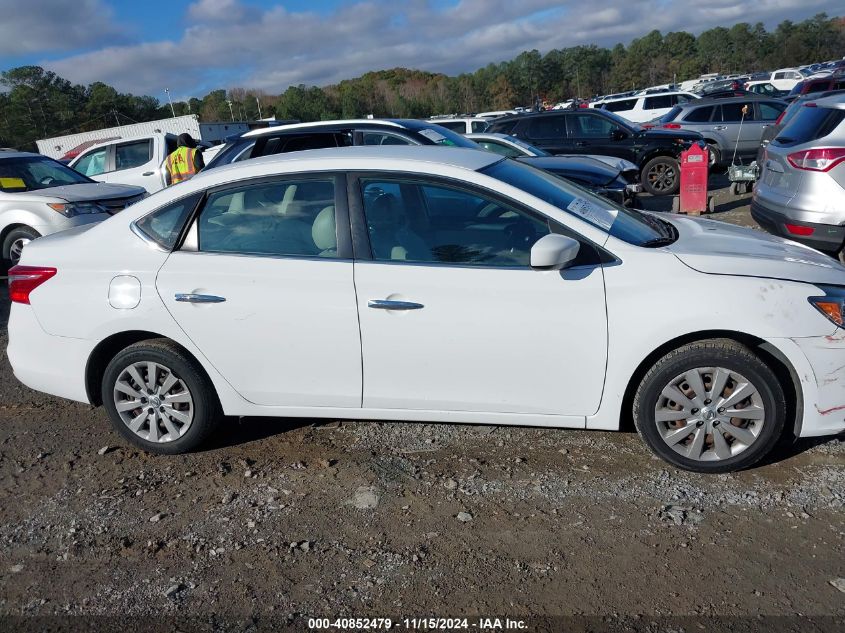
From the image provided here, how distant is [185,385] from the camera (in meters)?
4.23

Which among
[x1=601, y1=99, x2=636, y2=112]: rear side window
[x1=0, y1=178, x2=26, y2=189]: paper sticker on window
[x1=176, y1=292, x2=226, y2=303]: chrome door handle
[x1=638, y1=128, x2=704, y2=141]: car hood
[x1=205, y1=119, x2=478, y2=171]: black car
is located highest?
[x1=205, y1=119, x2=478, y2=171]: black car

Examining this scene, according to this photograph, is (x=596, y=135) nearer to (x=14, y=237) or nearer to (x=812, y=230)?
(x=812, y=230)

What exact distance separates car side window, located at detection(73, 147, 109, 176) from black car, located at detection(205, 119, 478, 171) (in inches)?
214

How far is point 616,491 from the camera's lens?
3.74m

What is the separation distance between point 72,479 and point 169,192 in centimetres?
175

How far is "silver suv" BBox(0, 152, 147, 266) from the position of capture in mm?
9297

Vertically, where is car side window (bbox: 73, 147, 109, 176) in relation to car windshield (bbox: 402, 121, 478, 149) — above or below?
below

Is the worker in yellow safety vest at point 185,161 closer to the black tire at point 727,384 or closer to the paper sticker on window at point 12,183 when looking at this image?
the paper sticker on window at point 12,183

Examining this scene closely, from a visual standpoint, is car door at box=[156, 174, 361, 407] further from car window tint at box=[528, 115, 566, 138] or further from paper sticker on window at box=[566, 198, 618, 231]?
car window tint at box=[528, 115, 566, 138]

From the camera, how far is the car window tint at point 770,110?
16422 millimetres

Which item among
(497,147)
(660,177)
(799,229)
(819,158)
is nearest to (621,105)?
(660,177)

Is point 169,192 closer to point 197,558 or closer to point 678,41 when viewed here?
point 197,558

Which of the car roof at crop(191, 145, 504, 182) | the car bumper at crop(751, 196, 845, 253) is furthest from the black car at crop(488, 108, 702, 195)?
the car roof at crop(191, 145, 504, 182)

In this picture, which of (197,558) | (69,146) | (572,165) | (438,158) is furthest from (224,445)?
(69,146)
